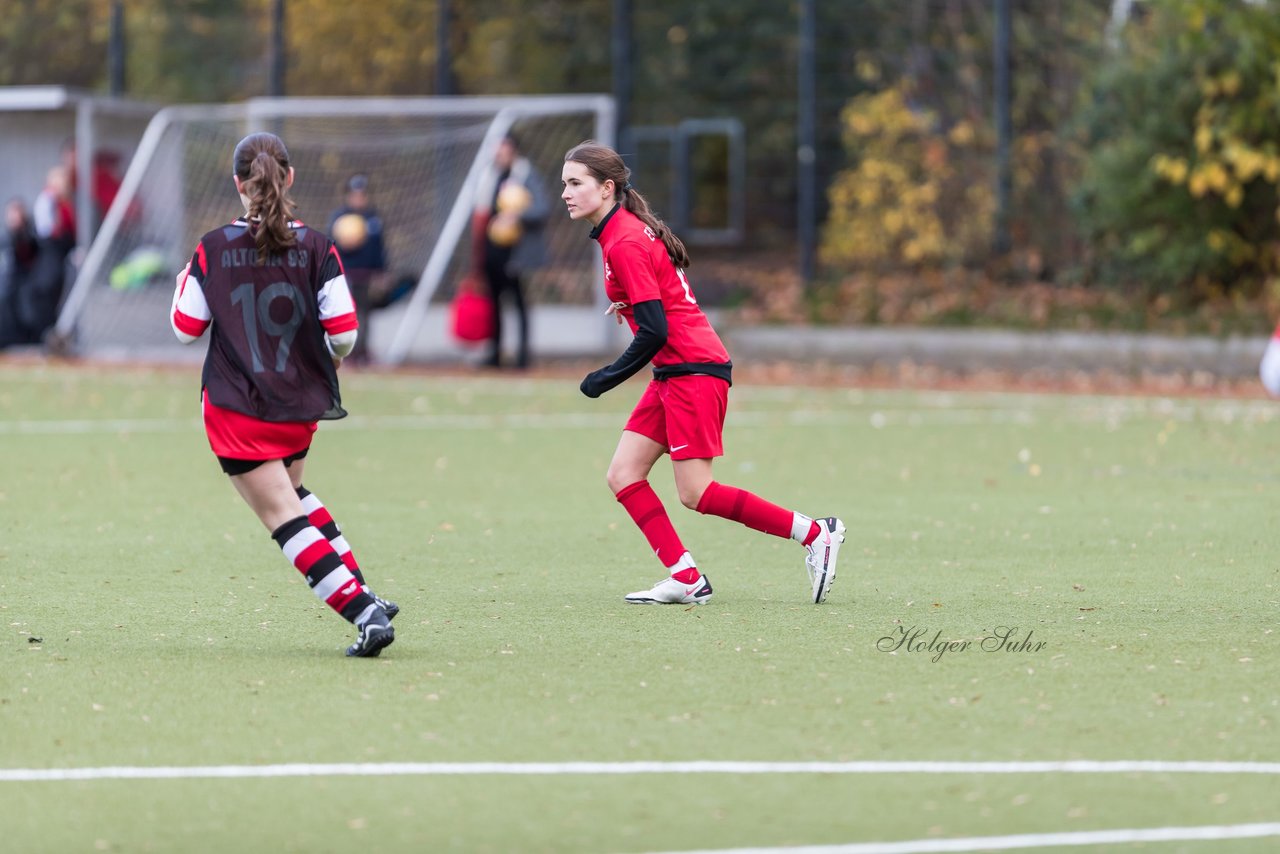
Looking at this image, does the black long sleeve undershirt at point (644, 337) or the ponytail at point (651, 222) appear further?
the ponytail at point (651, 222)

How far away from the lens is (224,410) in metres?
6.48

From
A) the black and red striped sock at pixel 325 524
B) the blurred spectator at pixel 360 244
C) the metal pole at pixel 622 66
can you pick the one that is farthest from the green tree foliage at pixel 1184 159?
the black and red striped sock at pixel 325 524

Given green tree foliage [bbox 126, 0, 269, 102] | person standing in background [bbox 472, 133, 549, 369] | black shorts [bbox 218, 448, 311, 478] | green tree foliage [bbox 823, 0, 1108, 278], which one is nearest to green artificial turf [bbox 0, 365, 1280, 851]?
black shorts [bbox 218, 448, 311, 478]

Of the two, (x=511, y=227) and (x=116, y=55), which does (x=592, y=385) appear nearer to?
(x=511, y=227)

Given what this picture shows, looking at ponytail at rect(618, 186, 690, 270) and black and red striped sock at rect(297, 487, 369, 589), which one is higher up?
ponytail at rect(618, 186, 690, 270)

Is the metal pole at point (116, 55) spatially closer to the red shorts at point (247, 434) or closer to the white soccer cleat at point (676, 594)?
the white soccer cleat at point (676, 594)

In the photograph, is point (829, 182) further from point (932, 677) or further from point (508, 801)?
point (508, 801)

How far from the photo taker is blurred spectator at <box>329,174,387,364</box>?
2034 centimetres

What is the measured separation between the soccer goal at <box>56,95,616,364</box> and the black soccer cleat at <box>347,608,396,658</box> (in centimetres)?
1476

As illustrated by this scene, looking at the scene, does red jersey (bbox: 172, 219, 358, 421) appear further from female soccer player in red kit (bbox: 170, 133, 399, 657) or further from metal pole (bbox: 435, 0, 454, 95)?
metal pole (bbox: 435, 0, 454, 95)

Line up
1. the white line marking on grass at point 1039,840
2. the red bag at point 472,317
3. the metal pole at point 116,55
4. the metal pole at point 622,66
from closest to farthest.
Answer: the white line marking on grass at point 1039,840
the red bag at point 472,317
the metal pole at point 622,66
the metal pole at point 116,55

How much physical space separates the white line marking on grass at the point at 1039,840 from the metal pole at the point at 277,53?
71.1 ft

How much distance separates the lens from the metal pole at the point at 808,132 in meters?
22.4

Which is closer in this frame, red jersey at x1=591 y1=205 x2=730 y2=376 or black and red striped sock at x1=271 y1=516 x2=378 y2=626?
black and red striped sock at x1=271 y1=516 x2=378 y2=626
